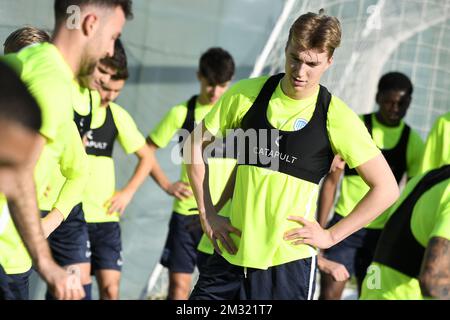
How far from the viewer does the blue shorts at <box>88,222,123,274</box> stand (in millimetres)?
6672

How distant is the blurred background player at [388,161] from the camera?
23.4ft

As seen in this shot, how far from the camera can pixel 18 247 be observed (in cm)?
413

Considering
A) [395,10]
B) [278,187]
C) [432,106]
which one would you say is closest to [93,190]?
[278,187]

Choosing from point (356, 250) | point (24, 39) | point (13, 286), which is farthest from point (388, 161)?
point (13, 286)

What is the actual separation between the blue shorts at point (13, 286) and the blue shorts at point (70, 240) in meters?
1.76

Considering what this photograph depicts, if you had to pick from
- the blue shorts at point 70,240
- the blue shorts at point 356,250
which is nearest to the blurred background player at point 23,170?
the blue shorts at point 70,240

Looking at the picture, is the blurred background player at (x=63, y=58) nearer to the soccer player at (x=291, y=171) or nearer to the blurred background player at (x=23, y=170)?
the blurred background player at (x=23, y=170)

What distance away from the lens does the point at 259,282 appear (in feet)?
14.6

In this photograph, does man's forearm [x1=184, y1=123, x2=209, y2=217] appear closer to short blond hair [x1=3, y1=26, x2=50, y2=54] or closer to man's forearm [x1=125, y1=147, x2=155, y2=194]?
short blond hair [x1=3, y1=26, x2=50, y2=54]

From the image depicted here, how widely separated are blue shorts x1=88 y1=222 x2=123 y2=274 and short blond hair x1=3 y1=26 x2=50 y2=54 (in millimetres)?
2504

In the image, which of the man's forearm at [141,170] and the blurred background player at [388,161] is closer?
the man's forearm at [141,170]

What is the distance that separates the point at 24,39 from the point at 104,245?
8.76ft

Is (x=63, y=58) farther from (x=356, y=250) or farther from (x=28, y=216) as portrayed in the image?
(x=356, y=250)

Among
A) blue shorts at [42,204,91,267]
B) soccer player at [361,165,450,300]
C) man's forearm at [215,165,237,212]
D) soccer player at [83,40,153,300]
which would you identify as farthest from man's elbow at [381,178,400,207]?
soccer player at [83,40,153,300]
